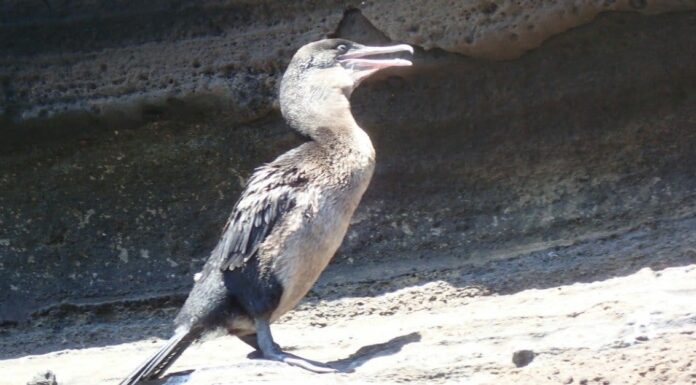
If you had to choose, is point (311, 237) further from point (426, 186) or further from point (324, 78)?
point (426, 186)

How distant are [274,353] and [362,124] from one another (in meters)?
1.69

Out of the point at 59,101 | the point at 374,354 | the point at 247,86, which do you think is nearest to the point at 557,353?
the point at 374,354

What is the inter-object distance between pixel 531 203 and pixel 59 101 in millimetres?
2022

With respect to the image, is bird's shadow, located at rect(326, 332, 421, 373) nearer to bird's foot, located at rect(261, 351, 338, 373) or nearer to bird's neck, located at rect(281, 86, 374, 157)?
bird's foot, located at rect(261, 351, 338, 373)

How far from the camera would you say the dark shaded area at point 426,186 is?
6.36 meters

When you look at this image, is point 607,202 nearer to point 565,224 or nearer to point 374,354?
point 565,224

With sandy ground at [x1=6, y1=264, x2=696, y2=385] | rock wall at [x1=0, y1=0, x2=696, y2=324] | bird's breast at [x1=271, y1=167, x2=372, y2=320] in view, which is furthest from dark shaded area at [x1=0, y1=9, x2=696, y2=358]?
bird's breast at [x1=271, y1=167, x2=372, y2=320]

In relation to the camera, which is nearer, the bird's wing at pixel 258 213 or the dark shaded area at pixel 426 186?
the bird's wing at pixel 258 213

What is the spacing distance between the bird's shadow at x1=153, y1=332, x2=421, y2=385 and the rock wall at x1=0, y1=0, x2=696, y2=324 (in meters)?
1.08

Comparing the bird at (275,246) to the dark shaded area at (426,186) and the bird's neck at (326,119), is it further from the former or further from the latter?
the dark shaded area at (426,186)

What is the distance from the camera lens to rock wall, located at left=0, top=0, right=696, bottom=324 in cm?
641

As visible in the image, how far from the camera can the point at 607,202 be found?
639 cm

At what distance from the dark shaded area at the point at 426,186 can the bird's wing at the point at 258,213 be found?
1.02 m

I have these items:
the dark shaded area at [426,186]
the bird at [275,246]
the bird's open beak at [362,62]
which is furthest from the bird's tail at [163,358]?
the bird's open beak at [362,62]
